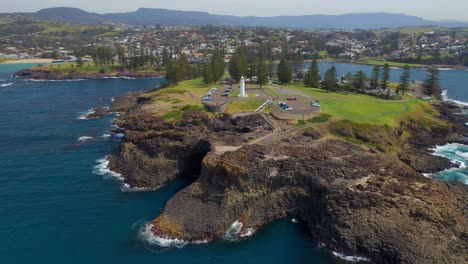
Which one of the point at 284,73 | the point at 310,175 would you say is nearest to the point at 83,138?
the point at 310,175

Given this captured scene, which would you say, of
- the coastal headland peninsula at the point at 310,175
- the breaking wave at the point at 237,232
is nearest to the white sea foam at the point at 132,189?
the coastal headland peninsula at the point at 310,175

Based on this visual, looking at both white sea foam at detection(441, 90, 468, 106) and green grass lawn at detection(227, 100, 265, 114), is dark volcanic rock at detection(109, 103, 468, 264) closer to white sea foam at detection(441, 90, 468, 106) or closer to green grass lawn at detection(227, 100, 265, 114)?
green grass lawn at detection(227, 100, 265, 114)

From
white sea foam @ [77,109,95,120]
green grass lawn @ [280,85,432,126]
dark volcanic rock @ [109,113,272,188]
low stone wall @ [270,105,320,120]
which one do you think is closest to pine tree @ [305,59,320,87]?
green grass lawn @ [280,85,432,126]

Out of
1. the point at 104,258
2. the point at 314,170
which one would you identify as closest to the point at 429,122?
the point at 314,170

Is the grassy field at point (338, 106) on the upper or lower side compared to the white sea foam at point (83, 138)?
upper

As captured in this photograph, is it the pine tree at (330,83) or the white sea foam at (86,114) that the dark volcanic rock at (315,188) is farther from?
the white sea foam at (86,114)

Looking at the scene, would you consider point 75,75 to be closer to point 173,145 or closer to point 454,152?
point 173,145
